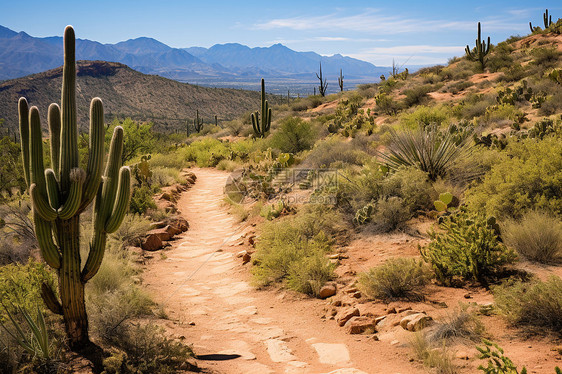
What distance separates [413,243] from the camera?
20.9ft

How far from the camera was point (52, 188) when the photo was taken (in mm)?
3844

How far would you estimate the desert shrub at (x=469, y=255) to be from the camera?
16.2ft

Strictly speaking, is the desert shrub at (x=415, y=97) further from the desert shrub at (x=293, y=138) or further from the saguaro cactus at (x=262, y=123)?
the desert shrub at (x=293, y=138)

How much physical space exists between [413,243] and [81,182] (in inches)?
183

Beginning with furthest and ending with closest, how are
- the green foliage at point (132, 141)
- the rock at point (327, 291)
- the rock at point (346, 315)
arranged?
the green foliage at point (132, 141) < the rock at point (327, 291) < the rock at point (346, 315)

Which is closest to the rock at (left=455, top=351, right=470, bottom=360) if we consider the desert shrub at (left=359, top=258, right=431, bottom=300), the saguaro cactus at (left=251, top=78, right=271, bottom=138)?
the desert shrub at (left=359, top=258, right=431, bottom=300)

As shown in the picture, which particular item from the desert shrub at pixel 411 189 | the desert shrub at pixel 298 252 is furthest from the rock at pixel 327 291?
the desert shrub at pixel 411 189

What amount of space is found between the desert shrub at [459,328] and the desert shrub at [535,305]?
30cm

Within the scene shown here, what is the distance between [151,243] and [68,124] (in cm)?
471

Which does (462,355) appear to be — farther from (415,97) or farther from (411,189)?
(415,97)

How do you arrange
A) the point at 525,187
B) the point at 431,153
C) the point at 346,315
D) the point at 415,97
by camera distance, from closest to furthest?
the point at 346,315, the point at 525,187, the point at 431,153, the point at 415,97

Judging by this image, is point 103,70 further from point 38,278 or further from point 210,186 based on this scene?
point 38,278

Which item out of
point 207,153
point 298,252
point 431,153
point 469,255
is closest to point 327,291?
point 298,252

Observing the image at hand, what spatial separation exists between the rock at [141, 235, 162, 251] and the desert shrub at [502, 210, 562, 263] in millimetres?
6178
